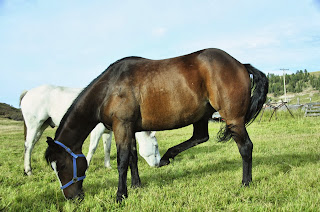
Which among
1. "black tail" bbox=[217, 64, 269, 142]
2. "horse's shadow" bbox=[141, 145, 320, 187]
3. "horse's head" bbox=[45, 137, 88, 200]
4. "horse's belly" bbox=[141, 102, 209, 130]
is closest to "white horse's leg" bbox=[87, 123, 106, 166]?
"horse's shadow" bbox=[141, 145, 320, 187]

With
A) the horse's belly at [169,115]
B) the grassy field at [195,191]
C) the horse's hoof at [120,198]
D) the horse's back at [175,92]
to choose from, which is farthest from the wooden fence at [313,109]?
the horse's hoof at [120,198]

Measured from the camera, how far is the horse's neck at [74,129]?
3920mm

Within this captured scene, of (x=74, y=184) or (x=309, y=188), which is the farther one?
(x=74, y=184)

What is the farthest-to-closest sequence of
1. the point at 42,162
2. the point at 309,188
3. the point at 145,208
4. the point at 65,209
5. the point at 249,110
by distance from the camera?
the point at 42,162, the point at 249,110, the point at 309,188, the point at 65,209, the point at 145,208

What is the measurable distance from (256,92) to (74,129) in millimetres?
3077

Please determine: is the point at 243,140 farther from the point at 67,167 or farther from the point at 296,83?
the point at 296,83

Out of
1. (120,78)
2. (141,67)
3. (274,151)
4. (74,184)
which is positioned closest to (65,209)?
(74,184)

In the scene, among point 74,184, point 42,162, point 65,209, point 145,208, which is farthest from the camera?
point 42,162

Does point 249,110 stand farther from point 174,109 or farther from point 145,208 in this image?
point 145,208

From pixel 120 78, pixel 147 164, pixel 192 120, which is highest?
pixel 120 78

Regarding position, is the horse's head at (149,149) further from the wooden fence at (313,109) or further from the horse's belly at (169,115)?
the wooden fence at (313,109)

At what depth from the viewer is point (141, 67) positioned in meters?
4.00

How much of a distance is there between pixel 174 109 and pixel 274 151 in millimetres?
4707

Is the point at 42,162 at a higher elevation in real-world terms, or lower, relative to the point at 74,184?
lower
